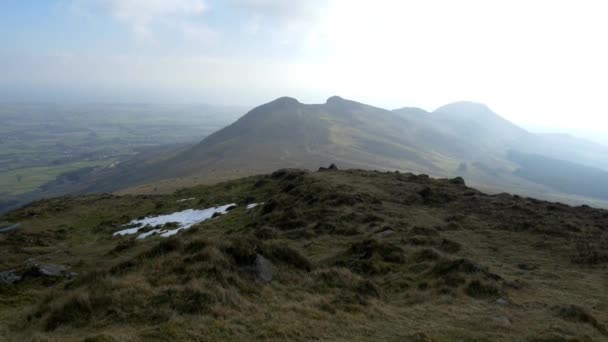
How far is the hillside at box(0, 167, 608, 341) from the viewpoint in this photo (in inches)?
436

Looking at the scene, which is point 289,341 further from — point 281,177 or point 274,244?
point 281,177

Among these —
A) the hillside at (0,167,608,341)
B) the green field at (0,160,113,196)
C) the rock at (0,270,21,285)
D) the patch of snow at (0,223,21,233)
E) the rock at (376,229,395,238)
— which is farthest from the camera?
the green field at (0,160,113,196)

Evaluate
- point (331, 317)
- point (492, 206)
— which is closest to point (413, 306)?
point (331, 317)

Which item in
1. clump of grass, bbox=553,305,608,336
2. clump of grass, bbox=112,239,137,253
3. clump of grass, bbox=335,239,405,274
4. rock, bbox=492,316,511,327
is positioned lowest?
clump of grass, bbox=112,239,137,253

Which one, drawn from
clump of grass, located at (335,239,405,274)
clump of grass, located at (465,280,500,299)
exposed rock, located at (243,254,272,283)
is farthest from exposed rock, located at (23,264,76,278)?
clump of grass, located at (465,280,500,299)

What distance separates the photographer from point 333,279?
15.6 m

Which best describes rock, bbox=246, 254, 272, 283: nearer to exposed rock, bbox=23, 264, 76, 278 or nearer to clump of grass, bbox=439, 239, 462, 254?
clump of grass, bbox=439, 239, 462, 254

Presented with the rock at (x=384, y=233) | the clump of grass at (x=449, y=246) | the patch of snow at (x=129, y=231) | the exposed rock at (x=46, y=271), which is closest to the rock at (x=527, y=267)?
the clump of grass at (x=449, y=246)

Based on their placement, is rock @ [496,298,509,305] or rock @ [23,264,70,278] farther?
rock @ [23,264,70,278]

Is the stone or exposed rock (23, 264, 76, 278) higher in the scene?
the stone

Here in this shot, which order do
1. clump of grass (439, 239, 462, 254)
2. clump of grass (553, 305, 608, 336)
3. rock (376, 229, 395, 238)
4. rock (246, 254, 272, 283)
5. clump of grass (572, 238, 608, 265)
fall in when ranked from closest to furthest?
1. clump of grass (553, 305, 608, 336)
2. rock (246, 254, 272, 283)
3. clump of grass (572, 238, 608, 265)
4. clump of grass (439, 239, 462, 254)
5. rock (376, 229, 395, 238)

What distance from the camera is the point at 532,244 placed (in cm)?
2378

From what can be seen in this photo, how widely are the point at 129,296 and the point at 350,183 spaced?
3137 centimetres

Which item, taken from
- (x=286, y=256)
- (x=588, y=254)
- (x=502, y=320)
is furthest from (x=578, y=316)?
(x=286, y=256)
